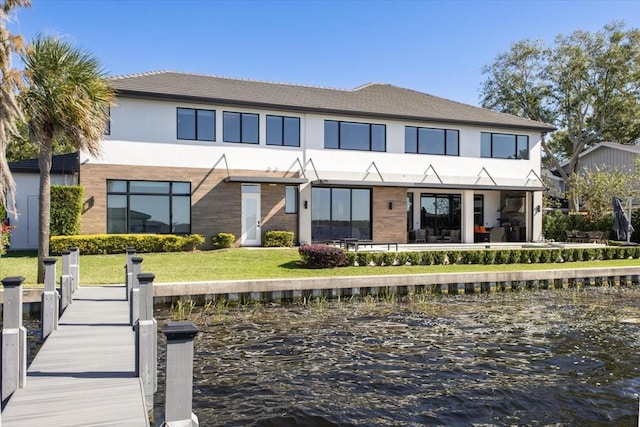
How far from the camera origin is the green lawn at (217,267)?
46.3ft

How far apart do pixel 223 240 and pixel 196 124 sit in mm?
4969

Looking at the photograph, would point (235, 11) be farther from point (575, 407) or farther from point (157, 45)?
point (575, 407)

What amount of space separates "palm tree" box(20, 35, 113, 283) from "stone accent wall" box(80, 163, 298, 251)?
6149 millimetres

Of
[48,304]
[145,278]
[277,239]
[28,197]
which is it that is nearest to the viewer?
[145,278]

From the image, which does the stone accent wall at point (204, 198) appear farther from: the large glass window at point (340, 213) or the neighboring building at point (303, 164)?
the large glass window at point (340, 213)

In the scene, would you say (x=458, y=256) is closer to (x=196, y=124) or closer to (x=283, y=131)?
(x=283, y=131)

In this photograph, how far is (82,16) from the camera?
18609 mm

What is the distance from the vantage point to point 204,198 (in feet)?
66.8

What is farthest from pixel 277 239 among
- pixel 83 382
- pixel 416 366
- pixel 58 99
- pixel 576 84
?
pixel 576 84

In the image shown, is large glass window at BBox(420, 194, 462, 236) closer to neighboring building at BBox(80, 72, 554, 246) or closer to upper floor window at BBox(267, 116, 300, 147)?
neighboring building at BBox(80, 72, 554, 246)

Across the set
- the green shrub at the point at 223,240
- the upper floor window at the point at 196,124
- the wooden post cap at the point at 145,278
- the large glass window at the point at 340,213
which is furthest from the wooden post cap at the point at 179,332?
the large glass window at the point at 340,213

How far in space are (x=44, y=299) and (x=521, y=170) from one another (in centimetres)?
2440

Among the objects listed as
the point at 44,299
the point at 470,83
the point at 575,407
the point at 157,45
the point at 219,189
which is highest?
the point at 470,83

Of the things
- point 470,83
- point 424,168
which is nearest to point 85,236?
point 424,168
